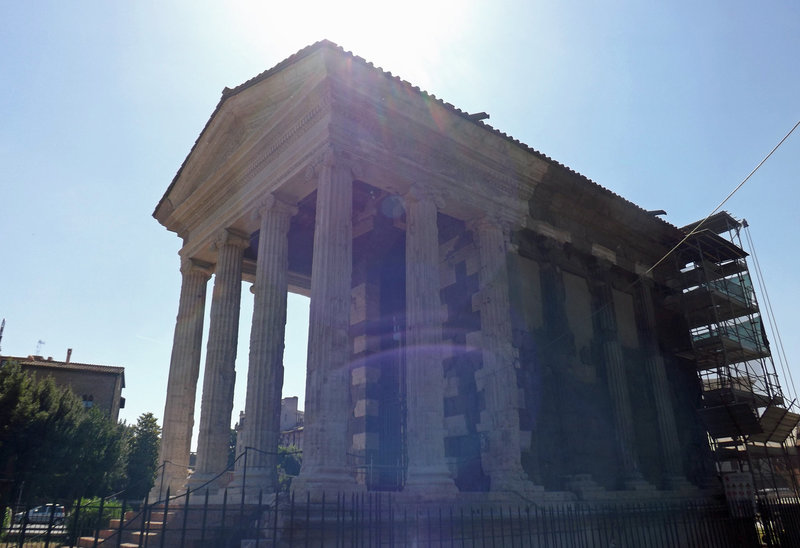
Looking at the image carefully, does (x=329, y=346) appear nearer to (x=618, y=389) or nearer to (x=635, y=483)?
(x=618, y=389)

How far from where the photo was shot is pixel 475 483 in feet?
37.6

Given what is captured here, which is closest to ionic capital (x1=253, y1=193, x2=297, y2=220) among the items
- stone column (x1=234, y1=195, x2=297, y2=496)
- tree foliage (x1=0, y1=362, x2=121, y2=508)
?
stone column (x1=234, y1=195, x2=297, y2=496)

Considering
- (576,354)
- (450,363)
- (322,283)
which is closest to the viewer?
(322,283)

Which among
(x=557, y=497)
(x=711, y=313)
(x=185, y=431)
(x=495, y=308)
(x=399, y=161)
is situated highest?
(x=399, y=161)

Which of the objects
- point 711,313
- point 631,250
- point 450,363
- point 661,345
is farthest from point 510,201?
point 711,313

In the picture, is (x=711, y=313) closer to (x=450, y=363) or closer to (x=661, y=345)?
(x=661, y=345)

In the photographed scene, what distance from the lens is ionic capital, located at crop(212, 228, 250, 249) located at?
43.1 ft

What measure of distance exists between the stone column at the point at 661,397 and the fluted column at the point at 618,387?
1.25m

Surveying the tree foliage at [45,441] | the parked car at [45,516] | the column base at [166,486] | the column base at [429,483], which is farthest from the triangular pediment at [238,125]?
the tree foliage at [45,441]

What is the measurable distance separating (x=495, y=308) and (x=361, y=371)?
172 inches

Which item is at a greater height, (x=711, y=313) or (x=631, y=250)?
(x=631, y=250)

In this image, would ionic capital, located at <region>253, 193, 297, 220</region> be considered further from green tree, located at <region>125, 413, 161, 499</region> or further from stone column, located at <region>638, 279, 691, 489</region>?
green tree, located at <region>125, 413, 161, 499</region>

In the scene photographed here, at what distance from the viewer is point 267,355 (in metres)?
10.5

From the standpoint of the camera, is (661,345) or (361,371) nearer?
(361,371)
